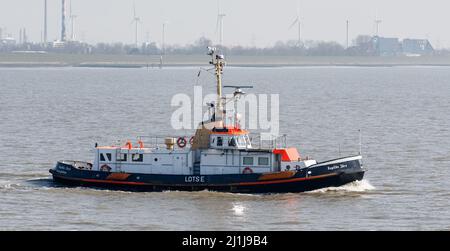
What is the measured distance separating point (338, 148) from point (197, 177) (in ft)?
74.3

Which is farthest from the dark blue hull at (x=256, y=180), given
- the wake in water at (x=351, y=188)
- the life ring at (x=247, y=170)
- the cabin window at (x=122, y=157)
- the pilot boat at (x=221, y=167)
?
the cabin window at (x=122, y=157)

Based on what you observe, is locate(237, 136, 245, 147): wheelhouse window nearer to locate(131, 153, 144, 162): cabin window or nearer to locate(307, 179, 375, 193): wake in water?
locate(307, 179, 375, 193): wake in water

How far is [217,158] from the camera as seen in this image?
57.9 meters

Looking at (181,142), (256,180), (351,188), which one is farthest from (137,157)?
(351,188)

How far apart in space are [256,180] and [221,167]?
6.79 feet

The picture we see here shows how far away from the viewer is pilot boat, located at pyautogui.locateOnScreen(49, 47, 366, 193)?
5709 centimetres

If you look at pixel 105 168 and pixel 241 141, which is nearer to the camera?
pixel 241 141

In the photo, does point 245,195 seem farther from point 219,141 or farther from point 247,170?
point 219,141

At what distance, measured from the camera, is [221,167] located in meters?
58.0

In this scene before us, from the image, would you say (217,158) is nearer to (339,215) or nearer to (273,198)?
(273,198)

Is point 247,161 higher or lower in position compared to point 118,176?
higher

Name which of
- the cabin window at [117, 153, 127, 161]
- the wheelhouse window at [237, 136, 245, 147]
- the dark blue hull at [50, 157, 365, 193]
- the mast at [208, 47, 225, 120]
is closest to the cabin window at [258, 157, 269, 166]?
the dark blue hull at [50, 157, 365, 193]

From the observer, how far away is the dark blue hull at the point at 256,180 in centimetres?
5697
